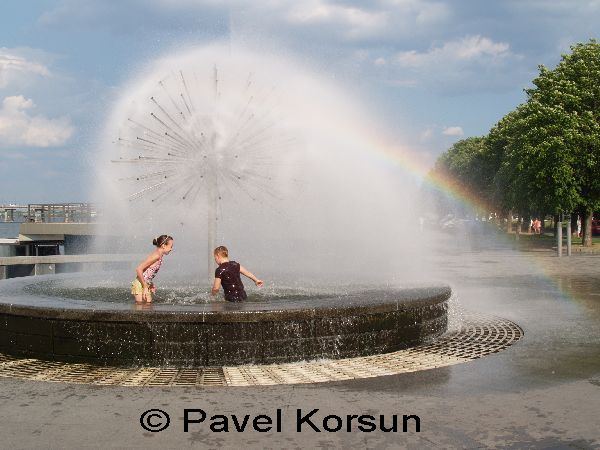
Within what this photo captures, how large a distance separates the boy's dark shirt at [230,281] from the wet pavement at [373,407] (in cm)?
269

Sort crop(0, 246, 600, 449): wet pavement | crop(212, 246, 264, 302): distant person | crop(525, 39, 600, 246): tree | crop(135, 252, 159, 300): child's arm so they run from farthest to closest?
crop(525, 39, 600, 246): tree < crop(212, 246, 264, 302): distant person < crop(135, 252, 159, 300): child's arm < crop(0, 246, 600, 449): wet pavement

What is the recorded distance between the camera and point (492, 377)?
764cm

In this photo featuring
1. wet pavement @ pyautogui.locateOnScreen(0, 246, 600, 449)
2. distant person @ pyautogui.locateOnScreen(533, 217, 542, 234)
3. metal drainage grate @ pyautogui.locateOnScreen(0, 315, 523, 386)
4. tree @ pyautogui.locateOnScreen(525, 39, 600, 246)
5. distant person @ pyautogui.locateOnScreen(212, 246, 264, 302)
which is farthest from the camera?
distant person @ pyautogui.locateOnScreen(533, 217, 542, 234)

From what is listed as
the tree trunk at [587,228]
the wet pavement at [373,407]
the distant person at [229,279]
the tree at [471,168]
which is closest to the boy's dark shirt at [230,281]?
the distant person at [229,279]

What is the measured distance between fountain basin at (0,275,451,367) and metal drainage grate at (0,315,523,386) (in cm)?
13

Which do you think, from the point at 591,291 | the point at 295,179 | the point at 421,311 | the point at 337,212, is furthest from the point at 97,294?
A: the point at 337,212

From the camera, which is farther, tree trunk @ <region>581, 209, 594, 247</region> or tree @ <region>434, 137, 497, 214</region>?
tree @ <region>434, 137, 497, 214</region>

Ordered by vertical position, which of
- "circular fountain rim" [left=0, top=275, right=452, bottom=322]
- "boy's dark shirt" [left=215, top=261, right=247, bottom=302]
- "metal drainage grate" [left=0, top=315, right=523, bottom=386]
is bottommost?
"metal drainage grate" [left=0, top=315, right=523, bottom=386]

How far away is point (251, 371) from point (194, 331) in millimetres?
843

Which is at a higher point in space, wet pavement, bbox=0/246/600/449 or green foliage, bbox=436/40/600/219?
green foliage, bbox=436/40/600/219

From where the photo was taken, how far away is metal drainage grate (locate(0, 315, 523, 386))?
751cm

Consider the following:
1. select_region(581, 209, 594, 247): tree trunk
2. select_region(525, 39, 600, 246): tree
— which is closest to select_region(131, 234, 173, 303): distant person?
select_region(525, 39, 600, 246): tree

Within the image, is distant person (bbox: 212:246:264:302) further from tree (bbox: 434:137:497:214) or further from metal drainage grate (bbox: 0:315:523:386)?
tree (bbox: 434:137:497:214)

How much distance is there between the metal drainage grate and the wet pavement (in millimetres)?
300
